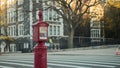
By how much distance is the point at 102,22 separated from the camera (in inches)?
2399

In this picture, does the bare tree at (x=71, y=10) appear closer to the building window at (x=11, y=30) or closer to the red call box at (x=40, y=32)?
the building window at (x=11, y=30)

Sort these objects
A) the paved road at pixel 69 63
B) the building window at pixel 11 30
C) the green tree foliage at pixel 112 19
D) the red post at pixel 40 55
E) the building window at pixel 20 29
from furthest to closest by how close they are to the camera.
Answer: the green tree foliage at pixel 112 19 < the building window at pixel 11 30 < the building window at pixel 20 29 < the paved road at pixel 69 63 < the red post at pixel 40 55

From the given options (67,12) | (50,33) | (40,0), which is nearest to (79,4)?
(67,12)

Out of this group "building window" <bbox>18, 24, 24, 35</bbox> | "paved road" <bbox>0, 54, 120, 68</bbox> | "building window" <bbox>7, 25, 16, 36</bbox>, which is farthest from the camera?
"building window" <bbox>7, 25, 16, 36</bbox>

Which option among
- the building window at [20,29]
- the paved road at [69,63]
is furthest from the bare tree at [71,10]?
the paved road at [69,63]

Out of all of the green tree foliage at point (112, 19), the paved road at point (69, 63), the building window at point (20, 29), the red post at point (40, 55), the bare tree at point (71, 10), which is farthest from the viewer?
the green tree foliage at point (112, 19)

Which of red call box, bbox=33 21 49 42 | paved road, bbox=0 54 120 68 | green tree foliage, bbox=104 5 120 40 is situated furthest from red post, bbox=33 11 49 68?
green tree foliage, bbox=104 5 120 40

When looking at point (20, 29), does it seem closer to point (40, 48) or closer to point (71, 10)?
point (71, 10)

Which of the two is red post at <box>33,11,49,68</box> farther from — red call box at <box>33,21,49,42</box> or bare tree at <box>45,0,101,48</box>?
bare tree at <box>45,0,101,48</box>

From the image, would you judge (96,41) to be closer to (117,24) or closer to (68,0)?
(117,24)

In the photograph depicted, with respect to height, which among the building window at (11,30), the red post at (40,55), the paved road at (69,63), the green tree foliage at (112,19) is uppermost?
the green tree foliage at (112,19)

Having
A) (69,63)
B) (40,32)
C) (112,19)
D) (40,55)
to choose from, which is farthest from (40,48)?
(112,19)

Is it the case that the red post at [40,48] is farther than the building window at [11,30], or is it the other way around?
the building window at [11,30]

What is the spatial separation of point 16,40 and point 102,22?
713 inches
